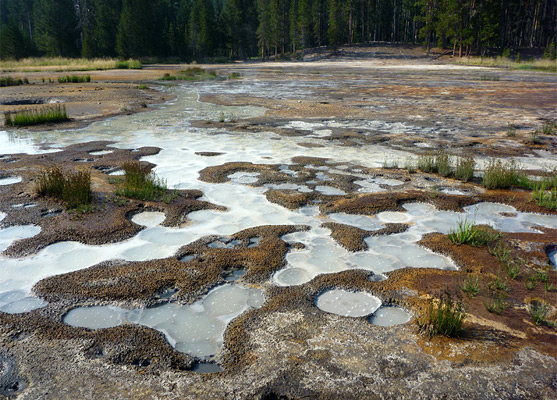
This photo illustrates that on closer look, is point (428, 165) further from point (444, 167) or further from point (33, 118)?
point (33, 118)

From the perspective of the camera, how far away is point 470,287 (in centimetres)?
396

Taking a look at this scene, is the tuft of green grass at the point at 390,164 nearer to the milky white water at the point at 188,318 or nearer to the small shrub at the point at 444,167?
the small shrub at the point at 444,167

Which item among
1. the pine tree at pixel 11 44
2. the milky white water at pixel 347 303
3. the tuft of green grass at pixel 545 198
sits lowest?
the milky white water at pixel 347 303

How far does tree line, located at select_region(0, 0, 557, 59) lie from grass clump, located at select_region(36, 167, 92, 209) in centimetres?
5774

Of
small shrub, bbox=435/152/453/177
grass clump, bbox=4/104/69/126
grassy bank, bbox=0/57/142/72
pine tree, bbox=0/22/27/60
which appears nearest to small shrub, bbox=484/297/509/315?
small shrub, bbox=435/152/453/177

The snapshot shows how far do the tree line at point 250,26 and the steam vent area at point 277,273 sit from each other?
5575 cm

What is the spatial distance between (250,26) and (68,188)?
281ft

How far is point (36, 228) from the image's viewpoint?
538cm

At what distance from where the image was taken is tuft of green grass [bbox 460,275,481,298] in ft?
12.9

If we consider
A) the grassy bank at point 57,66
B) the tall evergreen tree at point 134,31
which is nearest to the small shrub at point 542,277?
the grassy bank at point 57,66

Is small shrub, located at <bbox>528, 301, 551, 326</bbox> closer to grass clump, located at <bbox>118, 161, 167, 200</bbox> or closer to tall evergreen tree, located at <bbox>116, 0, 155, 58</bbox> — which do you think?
grass clump, located at <bbox>118, 161, 167, 200</bbox>

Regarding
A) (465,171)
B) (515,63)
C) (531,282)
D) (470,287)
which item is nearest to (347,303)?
(470,287)

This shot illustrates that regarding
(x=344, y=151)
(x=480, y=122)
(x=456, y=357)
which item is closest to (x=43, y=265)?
(x=456, y=357)

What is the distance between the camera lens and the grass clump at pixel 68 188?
607 centimetres
